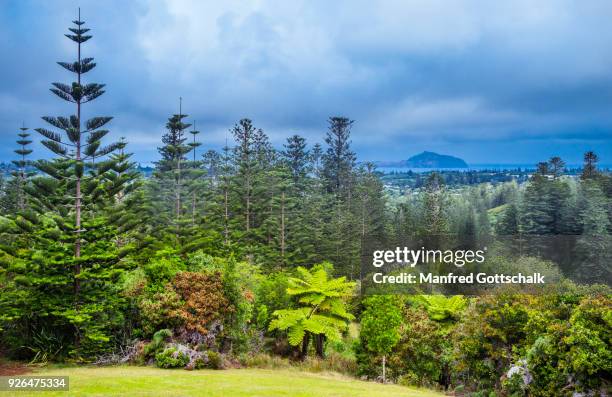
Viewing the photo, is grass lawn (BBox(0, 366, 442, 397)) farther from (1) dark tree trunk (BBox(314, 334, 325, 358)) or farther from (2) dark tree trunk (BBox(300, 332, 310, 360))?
(1) dark tree trunk (BBox(314, 334, 325, 358))

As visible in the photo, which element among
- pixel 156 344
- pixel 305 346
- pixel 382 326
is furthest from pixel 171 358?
pixel 382 326

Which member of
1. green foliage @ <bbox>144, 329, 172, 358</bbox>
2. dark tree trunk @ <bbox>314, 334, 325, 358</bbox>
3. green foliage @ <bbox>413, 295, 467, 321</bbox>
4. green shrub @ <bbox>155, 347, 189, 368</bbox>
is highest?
green foliage @ <bbox>413, 295, 467, 321</bbox>

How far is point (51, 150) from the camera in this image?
16.5m

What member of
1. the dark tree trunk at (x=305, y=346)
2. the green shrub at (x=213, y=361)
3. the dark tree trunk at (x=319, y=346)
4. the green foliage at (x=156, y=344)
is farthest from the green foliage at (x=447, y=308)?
the green foliage at (x=156, y=344)

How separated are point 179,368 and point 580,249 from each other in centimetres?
3289

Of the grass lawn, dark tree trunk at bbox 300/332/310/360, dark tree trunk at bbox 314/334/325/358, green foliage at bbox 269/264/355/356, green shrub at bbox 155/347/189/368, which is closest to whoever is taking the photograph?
the grass lawn

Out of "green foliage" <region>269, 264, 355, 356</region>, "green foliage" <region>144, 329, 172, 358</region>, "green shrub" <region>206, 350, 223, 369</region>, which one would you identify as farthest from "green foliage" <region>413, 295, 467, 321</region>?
"green foliage" <region>144, 329, 172, 358</region>

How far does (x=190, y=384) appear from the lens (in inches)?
475

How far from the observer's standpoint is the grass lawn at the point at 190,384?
10922mm

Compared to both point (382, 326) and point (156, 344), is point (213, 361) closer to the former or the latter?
point (156, 344)

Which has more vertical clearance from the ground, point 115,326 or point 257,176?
point 257,176

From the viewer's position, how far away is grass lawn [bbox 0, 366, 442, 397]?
1092 cm

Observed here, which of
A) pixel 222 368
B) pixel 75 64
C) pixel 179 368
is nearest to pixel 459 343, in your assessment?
pixel 222 368

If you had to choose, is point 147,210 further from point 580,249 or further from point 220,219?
point 580,249
